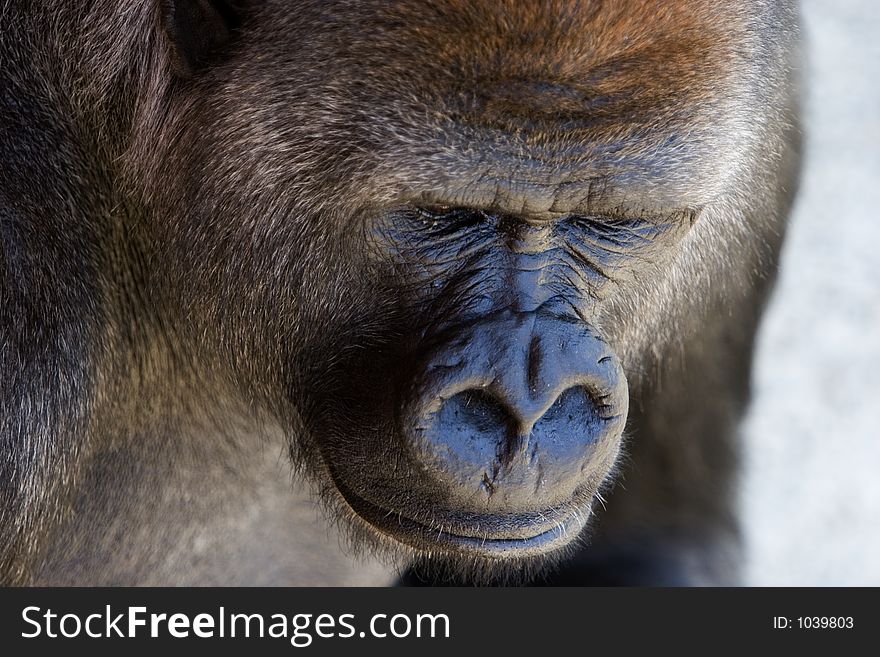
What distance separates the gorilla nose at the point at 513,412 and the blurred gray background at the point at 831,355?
10.7 feet

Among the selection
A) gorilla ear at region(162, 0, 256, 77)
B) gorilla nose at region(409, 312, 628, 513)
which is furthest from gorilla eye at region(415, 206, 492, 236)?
gorilla ear at region(162, 0, 256, 77)

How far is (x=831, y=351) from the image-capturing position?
686cm

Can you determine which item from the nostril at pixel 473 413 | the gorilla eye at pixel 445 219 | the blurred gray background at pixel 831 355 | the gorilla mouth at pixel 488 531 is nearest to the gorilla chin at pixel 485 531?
the gorilla mouth at pixel 488 531

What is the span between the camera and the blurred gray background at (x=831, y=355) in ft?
20.6

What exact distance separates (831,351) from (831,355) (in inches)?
1.0

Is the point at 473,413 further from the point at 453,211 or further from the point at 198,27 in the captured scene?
the point at 198,27

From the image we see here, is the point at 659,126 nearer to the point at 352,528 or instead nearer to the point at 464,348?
the point at 464,348

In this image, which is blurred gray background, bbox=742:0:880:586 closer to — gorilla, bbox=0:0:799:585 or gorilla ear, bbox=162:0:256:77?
gorilla, bbox=0:0:799:585

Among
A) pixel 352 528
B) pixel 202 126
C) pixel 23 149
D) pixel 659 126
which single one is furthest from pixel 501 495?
pixel 23 149

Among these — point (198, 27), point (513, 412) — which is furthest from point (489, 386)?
point (198, 27)

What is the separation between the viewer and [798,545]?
6.30 metres

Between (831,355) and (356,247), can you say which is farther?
(831,355)

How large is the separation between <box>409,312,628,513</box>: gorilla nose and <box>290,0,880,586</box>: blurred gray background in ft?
10.7

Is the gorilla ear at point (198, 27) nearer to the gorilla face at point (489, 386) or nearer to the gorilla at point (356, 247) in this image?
the gorilla at point (356, 247)
